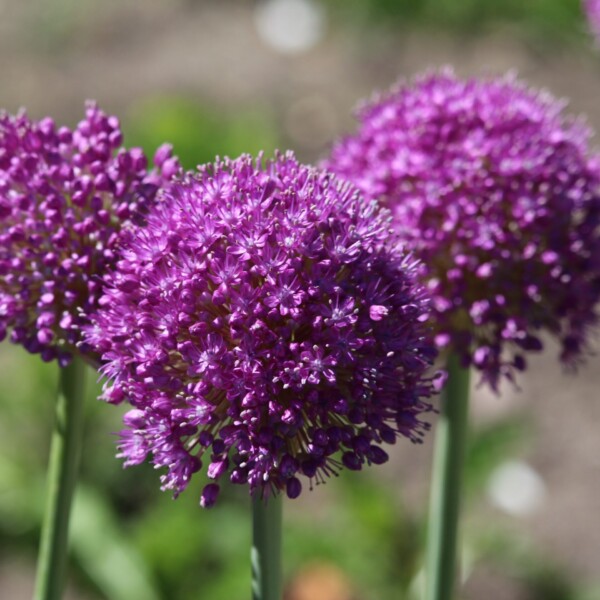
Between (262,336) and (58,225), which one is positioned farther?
(58,225)

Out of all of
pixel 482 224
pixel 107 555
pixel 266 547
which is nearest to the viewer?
pixel 266 547

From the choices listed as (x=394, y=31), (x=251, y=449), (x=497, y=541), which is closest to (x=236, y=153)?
(x=497, y=541)

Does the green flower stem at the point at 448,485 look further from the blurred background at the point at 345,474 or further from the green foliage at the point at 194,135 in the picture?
the green foliage at the point at 194,135

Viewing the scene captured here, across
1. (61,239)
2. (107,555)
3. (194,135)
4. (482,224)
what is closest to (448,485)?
(482,224)

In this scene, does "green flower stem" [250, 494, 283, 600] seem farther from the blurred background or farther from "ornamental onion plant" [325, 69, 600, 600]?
the blurred background

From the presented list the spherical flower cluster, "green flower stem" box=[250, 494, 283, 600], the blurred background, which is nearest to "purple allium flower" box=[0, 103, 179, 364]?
"green flower stem" box=[250, 494, 283, 600]

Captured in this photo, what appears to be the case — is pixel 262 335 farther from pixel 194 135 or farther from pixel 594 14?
pixel 194 135
